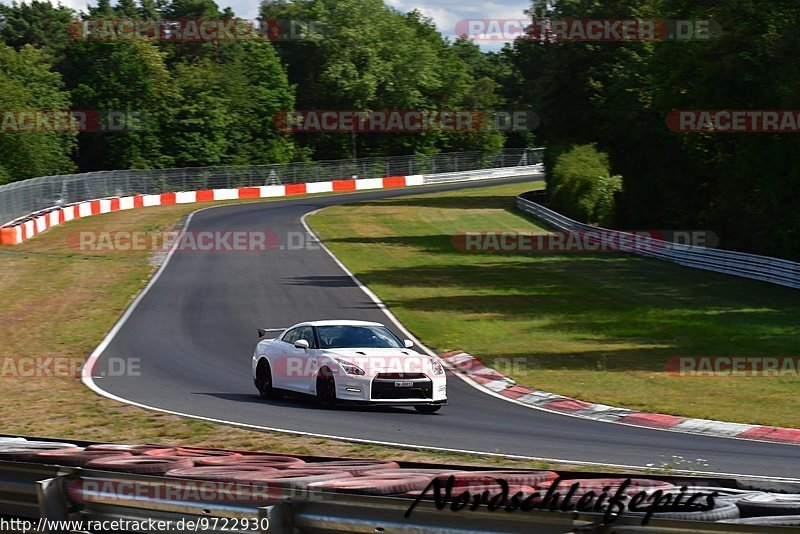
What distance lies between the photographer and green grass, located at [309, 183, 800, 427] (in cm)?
1794

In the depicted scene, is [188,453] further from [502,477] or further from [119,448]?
[502,477]

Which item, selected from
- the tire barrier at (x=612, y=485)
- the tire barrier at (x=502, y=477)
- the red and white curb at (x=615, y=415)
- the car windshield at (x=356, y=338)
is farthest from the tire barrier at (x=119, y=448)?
the red and white curb at (x=615, y=415)

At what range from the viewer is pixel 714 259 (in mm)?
37062

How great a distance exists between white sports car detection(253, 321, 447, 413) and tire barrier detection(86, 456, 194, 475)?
331 inches

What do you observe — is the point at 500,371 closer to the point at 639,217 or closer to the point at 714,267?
the point at 714,267

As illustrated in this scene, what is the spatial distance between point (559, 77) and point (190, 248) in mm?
25287

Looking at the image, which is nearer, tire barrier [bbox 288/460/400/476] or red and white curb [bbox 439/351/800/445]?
tire barrier [bbox 288/460/400/476]

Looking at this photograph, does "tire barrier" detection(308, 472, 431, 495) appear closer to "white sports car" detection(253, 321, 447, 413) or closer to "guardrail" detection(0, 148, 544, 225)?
"white sports car" detection(253, 321, 447, 413)

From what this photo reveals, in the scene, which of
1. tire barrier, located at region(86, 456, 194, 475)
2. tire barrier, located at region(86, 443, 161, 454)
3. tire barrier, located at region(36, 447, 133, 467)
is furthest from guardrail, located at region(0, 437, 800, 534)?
tire barrier, located at region(86, 443, 161, 454)

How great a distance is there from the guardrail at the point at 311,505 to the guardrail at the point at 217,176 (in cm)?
3869

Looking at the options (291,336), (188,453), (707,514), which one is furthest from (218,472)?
(291,336)

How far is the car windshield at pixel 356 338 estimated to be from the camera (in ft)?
55.3

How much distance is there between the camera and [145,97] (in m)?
79.8

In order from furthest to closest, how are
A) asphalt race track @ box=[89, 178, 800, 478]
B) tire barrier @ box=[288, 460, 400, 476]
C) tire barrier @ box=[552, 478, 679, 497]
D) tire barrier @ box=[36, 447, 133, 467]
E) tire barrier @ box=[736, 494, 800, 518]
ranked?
asphalt race track @ box=[89, 178, 800, 478] → tire barrier @ box=[36, 447, 133, 467] → tire barrier @ box=[288, 460, 400, 476] → tire barrier @ box=[552, 478, 679, 497] → tire barrier @ box=[736, 494, 800, 518]
